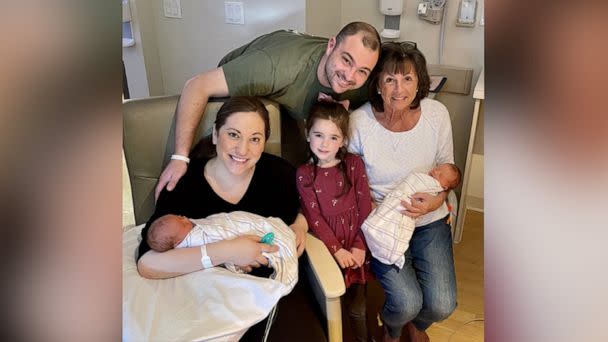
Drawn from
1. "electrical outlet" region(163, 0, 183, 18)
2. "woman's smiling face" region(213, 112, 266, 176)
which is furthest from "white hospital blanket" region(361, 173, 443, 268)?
"electrical outlet" region(163, 0, 183, 18)

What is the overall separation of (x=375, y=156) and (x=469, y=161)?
0.47 meters

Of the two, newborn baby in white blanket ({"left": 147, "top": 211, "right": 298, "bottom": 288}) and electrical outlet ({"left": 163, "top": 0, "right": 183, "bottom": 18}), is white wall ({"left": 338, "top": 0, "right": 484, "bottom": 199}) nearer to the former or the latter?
electrical outlet ({"left": 163, "top": 0, "right": 183, "bottom": 18})

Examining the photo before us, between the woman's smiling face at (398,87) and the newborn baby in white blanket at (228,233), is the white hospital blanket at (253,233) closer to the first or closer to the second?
the newborn baby in white blanket at (228,233)

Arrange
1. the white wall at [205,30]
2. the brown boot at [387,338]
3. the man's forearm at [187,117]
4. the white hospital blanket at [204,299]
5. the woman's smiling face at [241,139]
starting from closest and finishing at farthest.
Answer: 1. the white hospital blanket at [204,299]
2. the woman's smiling face at [241,139]
3. the man's forearm at [187,117]
4. the brown boot at [387,338]
5. the white wall at [205,30]

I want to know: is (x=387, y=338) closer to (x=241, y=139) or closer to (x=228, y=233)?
(x=228, y=233)

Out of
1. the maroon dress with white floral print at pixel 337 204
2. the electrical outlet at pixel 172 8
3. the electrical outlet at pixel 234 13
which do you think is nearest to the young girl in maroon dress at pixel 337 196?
the maroon dress with white floral print at pixel 337 204

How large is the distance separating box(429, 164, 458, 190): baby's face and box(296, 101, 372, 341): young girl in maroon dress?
18cm

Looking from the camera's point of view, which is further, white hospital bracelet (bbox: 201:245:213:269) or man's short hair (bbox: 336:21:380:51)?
man's short hair (bbox: 336:21:380:51)

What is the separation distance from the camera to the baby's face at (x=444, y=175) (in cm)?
121

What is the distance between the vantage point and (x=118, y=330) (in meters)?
0.21

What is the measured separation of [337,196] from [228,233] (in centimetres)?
33

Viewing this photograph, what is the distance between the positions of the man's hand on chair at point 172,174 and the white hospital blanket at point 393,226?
0.47 meters

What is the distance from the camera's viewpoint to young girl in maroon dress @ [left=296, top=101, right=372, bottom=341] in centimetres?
117

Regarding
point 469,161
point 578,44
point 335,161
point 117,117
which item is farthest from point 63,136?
point 469,161
